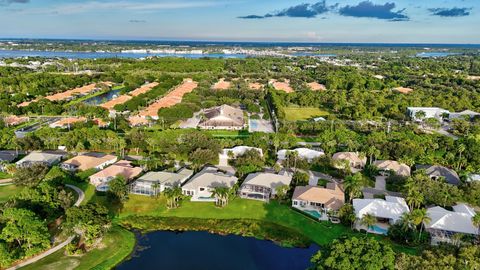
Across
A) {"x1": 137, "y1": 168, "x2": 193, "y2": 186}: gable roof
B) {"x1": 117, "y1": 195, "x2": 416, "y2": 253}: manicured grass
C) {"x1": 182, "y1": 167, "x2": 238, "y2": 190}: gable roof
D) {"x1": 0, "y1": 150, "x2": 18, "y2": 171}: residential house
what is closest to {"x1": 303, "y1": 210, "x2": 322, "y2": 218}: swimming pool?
{"x1": 117, "y1": 195, "x2": 416, "y2": 253}: manicured grass

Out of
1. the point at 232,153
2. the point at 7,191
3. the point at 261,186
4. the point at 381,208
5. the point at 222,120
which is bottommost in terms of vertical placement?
the point at 7,191

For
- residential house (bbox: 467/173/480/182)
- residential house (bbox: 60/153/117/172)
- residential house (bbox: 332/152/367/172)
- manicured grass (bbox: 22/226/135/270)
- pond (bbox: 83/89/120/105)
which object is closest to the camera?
manicured grass (bbox: 22/226/135/270)

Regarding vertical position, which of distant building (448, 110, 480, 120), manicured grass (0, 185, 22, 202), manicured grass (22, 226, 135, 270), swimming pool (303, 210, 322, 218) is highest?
distant building (448, 110, 480, 120)

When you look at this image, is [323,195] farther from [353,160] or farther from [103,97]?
Answer: [103,97]

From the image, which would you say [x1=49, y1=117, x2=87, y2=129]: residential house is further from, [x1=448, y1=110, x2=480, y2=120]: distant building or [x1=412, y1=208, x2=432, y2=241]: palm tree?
[x1=448, y1=110, x2=480, y2=120]: distant building

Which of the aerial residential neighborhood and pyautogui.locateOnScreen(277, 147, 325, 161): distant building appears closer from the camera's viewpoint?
the aerial residential neighborhood

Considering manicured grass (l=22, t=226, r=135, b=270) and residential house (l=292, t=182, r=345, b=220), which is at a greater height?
residential house (l=292, t=182, r=345, b=220)

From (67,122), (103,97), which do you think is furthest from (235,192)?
(103,97)
